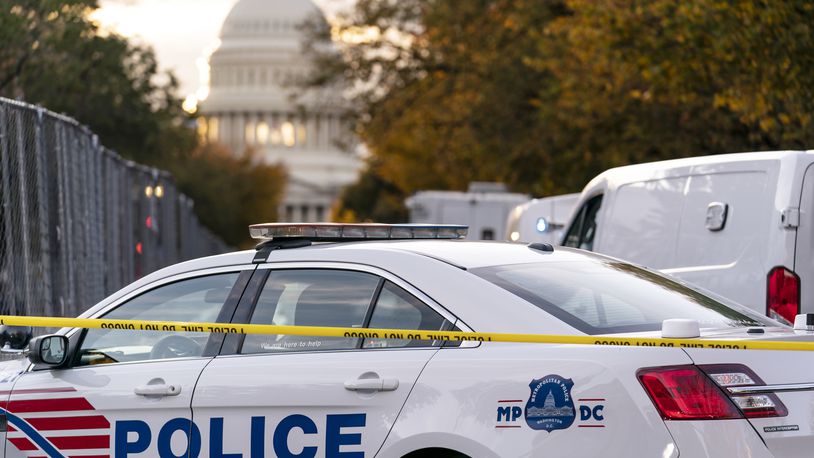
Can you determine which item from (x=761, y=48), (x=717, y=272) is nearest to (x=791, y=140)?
(x=761, y=48)

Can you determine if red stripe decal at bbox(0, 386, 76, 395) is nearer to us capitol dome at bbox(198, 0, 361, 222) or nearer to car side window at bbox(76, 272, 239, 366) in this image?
car side window at bbox(76, 272, 239, 366)

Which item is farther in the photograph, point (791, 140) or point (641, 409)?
point (791, 140)

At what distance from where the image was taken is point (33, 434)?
21.8 feet

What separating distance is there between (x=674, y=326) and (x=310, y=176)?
489ft

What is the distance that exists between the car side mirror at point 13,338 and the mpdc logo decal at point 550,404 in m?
2.36

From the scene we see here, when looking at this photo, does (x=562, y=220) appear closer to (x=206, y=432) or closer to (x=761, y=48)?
(x=761, y=48)

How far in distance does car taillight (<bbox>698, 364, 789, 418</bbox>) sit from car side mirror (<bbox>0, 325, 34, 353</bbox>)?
292 cm

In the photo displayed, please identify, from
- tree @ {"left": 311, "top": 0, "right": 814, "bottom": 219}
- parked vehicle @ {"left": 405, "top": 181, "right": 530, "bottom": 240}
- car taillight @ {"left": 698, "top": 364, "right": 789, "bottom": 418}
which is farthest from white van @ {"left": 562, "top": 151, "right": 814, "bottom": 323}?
parked vehicle @ {"left": 405, "top": 181, "right": 530, "bottom": 240}

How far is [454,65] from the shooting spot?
37250 millimetres

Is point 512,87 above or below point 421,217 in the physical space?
above

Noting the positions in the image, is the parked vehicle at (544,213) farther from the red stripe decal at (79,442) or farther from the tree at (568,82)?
the red stripe decal at (79,442)

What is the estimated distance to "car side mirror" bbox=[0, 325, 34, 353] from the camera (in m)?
6.77

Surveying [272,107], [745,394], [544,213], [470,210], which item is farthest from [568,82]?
[272,107]

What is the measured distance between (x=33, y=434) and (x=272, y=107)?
144 meters
